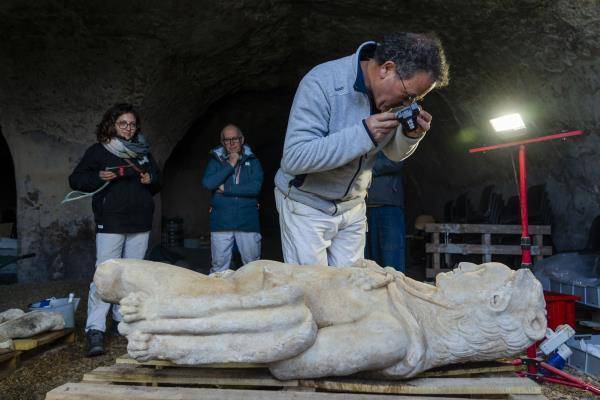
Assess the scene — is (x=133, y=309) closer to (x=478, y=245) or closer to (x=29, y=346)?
(x=29, y=346)

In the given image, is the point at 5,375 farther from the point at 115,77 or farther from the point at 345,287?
the point at 115,77

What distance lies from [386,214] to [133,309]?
3189 mm

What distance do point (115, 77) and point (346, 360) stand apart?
17.0ft

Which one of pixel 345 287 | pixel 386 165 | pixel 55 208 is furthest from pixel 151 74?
pixel 345 287

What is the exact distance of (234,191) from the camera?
4.65 meters

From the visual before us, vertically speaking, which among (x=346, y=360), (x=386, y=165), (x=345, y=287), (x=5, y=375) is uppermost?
(x=386, y=165)

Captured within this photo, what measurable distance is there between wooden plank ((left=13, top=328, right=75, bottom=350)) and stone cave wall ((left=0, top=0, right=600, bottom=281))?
2.47m

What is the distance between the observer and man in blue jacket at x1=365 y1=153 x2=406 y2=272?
187 inches

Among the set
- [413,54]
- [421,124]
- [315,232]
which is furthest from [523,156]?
[315,232]

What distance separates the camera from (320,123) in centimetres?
239

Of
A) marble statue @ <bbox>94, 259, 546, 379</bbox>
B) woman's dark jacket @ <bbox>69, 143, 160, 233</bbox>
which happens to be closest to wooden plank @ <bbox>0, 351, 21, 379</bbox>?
woman's dark jacket @ <bbox>69, 143, 160, 233</bbox>

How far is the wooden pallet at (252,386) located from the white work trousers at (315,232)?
680 millimetres

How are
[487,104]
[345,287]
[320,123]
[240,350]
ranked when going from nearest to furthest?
[240,350] → [345,287] → [320,123] → [487,104]

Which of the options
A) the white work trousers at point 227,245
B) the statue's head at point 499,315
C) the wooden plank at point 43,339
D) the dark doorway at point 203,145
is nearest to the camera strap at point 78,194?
the wooden plank at point 43,339
